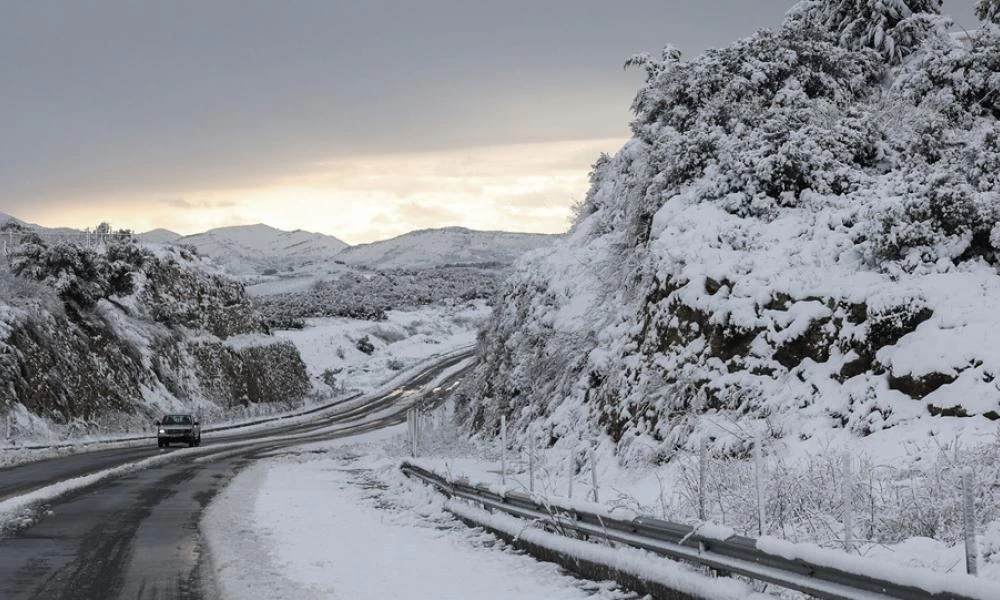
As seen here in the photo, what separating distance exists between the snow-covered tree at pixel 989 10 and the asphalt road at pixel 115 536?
2566cm

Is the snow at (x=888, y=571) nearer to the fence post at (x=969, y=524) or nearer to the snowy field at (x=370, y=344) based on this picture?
the fence post at (x=969, y=524)

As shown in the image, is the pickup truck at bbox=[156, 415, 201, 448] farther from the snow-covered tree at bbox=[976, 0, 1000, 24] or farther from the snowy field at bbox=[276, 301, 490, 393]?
the snowy field at bbox=[276, 301, 490, 393]

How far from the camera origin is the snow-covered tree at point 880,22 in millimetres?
29625

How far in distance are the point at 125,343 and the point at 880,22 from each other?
42262 mm

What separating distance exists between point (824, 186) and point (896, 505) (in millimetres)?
13846

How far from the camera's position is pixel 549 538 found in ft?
35.4

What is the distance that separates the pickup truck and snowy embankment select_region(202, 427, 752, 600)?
1859 cm

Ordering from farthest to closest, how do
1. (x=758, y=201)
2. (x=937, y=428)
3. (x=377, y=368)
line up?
(x=377, y=368) < (x=758, y=201) < (x=937, y=428)

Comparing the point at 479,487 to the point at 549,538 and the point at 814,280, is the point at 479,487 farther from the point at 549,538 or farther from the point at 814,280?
the point at 814,280

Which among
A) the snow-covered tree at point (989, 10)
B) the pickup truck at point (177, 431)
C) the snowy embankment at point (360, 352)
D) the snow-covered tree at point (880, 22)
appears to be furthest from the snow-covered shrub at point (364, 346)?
the snow-covered tree at point (989, 10)

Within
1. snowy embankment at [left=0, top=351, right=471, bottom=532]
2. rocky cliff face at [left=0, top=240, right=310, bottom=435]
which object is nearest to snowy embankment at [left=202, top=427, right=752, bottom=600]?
snowy embankment at [left=0, top=351, right=471, bottom=532]

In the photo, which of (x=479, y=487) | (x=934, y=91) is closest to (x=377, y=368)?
(x=934, y=91)

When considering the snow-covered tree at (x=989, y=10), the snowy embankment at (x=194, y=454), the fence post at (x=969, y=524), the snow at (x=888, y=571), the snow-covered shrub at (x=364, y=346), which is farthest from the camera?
the snow-covered shrub at (x=364, y=346)

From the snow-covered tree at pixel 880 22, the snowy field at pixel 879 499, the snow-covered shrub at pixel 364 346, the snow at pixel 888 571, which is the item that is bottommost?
the snowy field at pixel 879 499
